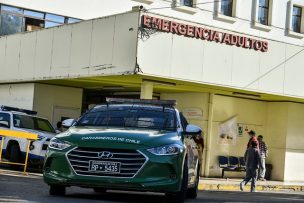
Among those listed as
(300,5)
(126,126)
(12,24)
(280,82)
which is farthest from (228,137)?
(126,126)

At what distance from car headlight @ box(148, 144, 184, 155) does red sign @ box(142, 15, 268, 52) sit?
36.0ft

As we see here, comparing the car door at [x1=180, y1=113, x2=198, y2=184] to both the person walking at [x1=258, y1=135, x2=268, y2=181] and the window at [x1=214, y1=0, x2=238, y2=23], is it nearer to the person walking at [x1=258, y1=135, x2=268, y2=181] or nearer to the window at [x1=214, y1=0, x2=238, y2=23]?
the person walking at [x1=258, y1=135, x2=268, y2=181]

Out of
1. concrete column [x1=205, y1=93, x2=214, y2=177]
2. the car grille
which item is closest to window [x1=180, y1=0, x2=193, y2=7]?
concrete column [x1=205, y1=93, x2=214, y2=177]

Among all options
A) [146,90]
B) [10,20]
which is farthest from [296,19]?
[146,90]

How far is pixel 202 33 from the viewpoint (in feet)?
75.2

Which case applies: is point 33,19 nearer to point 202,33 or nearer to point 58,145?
point 202,33

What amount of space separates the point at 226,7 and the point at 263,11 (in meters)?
2.49

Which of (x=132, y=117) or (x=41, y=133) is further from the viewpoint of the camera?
(x=41, y=133)

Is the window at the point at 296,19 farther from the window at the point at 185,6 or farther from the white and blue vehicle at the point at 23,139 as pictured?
the white and blue vehicle at the point at 23,139

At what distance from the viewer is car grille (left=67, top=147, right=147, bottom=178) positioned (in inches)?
397

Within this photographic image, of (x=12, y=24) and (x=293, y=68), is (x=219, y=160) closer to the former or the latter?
(x=293, y=68)

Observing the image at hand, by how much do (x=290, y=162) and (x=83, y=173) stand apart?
2052cm

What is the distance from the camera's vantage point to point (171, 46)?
72.1 ft

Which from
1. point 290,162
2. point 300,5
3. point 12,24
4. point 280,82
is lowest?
point 290,162
